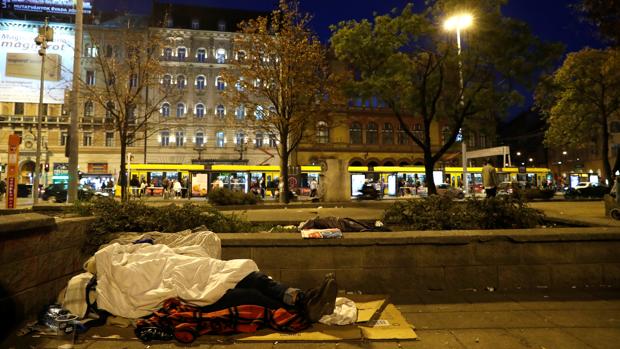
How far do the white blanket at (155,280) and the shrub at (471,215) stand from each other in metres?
3.24

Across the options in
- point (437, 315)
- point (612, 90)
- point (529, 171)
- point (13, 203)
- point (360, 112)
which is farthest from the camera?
point (360, 112)

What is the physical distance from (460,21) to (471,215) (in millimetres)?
13942

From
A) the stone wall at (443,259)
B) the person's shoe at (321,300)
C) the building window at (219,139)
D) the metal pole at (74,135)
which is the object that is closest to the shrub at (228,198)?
the metal pole at (74,135)

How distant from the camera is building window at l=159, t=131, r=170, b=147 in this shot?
150 ft

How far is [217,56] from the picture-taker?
1927 inches

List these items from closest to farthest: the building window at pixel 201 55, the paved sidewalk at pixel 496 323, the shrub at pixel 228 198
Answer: the paved sidewalk at pixel 496 323 < the shrub at pixel 228 198 < the building window at pixel 201 55

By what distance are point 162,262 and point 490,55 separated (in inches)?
716

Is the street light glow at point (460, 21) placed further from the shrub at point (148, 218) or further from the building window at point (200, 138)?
the building window at point (200, 138)

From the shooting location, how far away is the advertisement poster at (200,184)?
2867cm

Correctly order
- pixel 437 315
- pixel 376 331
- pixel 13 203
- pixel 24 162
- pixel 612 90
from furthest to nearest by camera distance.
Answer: pixel 24 162 → pixel 612 90 → pixel 13 203 → pixel 437 315 → pixel 376 331

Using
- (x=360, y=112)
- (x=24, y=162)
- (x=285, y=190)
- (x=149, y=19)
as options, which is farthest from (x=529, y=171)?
(x=24, y=162)

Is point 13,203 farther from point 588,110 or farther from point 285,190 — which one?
point 588,110

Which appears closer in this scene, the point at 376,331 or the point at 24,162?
the point at 376,331

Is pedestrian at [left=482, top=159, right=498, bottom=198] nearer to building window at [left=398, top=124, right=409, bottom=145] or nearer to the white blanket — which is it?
the white blanket
